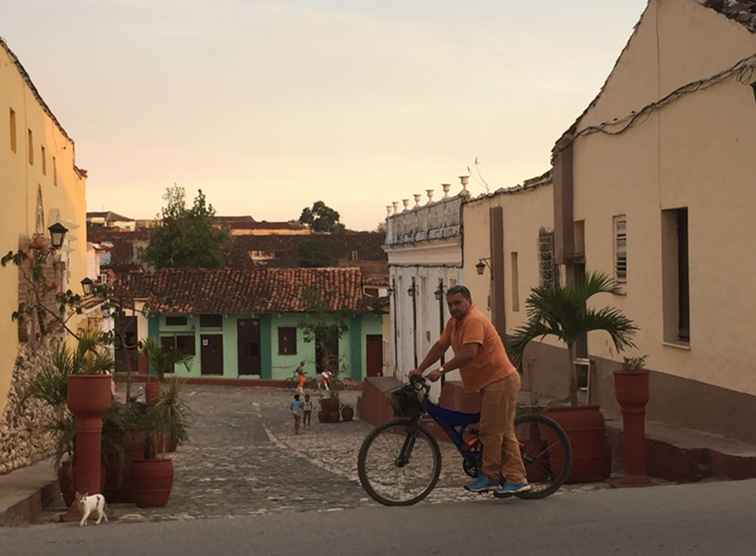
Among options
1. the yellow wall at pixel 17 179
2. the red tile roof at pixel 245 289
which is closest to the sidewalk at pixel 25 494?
the yellow wall at pixel 17 179

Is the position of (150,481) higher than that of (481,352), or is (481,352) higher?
(481,352)

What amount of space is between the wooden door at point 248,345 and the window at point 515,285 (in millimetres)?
30739

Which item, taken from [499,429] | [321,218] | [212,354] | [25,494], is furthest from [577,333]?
[321,218]

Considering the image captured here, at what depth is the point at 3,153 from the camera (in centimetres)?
1359

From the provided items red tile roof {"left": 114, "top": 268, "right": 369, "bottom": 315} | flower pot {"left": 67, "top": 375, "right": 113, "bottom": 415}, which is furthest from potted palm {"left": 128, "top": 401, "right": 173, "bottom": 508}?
red tile roof {"left": 114, "top": 268, "right": 369, "bottom": 315}

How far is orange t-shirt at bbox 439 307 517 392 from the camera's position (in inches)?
294

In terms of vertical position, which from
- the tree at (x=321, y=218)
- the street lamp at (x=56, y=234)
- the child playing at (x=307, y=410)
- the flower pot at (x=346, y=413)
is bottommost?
the flower pot at (x=346, y=413)

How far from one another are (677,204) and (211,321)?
3951 cm

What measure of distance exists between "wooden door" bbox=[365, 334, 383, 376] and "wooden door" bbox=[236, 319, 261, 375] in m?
4.85

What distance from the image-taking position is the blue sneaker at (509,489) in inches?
298

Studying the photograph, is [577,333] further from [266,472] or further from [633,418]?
[266,472]

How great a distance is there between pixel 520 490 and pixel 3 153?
8.63 meters

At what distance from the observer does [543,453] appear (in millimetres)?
8117

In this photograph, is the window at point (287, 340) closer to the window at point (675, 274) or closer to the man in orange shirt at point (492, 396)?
the window at point (675, 274)
